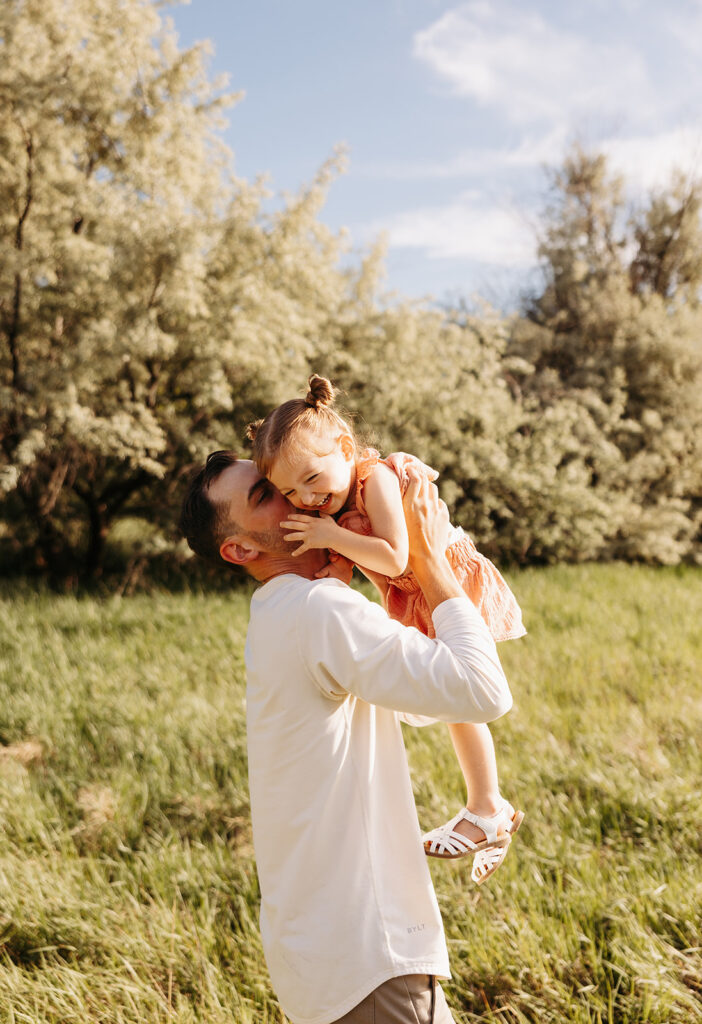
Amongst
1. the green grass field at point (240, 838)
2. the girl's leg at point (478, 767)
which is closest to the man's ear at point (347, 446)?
the girl's leg at point (478, 767)

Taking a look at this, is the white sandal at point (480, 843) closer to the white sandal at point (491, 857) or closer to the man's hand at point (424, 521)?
the white sandal at point (491, 857)

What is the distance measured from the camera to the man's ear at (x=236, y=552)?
1.73 meters

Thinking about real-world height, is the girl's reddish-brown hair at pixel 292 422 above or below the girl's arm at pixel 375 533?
above

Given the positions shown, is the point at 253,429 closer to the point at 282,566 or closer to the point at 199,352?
the point at 282,566

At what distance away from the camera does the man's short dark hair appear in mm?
1731

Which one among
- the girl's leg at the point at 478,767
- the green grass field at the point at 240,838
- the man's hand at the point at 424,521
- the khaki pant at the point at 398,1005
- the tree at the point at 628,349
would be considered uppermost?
the tree at the point at 628,349

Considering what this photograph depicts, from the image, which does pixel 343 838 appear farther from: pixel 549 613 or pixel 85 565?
pixel 85 565

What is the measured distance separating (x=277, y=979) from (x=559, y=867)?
6.59 ft

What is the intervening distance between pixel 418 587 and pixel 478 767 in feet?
1.66

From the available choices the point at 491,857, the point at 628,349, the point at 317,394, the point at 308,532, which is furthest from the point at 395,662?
the point at 628,349

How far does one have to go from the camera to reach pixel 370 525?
2064 millimetres

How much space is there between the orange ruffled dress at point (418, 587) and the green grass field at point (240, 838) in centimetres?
129

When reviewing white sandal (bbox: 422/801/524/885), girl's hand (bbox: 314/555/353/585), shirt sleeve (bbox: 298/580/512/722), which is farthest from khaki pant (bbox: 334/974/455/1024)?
girl's hand (bbox: 314/555/353/585)

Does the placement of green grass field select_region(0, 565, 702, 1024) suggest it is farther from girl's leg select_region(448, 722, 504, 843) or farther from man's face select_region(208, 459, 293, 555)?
man's face select_region(208, 459, 293, 555)
